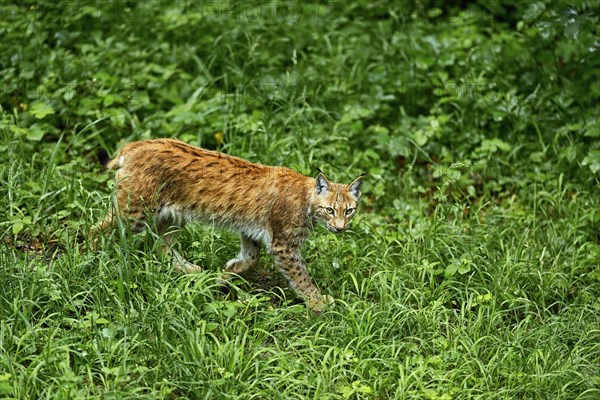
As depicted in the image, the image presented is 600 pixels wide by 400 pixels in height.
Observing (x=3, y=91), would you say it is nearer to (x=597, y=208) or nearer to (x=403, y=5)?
(x=403, y=5)

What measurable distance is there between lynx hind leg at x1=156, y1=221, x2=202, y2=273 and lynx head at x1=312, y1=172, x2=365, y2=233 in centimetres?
108

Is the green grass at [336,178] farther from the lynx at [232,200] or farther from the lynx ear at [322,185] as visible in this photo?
the lynx ear at [322,185]

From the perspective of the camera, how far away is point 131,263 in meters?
7.05

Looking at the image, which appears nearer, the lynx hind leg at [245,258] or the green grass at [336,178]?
Result: the green grass at [336,178]

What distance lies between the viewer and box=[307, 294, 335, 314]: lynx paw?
7.27 metres

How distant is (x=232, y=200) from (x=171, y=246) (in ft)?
2.02

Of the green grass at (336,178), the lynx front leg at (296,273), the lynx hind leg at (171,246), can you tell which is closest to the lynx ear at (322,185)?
the lynx front leg at (296,273)

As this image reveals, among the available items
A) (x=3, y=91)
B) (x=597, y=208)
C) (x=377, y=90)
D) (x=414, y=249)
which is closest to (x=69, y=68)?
(x=3, y=91)

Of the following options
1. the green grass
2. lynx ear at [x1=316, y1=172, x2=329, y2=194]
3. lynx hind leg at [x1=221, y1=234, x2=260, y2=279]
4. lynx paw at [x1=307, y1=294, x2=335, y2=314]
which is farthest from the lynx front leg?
lynx ear at [x1=316, y1=172, x2=329, y2=194]

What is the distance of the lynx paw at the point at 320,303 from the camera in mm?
7270

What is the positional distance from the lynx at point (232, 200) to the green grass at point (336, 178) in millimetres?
225

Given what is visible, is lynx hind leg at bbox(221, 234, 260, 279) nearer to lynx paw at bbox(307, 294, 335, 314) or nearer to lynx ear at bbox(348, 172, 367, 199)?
lynx paw at bbox(307, 294, 335, 314)

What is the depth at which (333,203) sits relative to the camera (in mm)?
7496

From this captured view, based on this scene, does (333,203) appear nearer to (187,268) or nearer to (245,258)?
(245,258)
